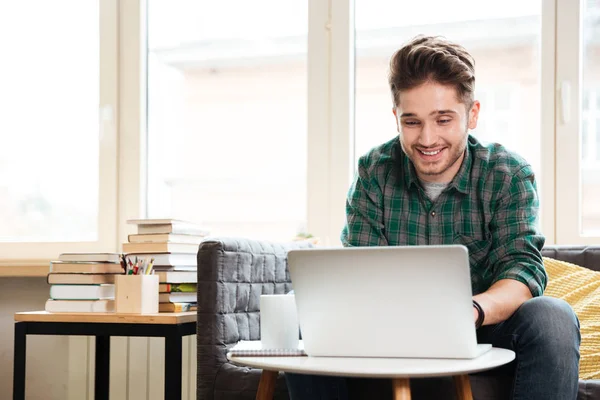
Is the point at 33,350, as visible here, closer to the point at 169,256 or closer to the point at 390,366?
the point at 169,256

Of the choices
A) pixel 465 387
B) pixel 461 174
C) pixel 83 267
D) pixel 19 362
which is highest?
pixel 461 174

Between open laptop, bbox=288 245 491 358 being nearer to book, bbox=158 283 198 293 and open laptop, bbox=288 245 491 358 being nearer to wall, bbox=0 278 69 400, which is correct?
book, bbox=158 283 198 293

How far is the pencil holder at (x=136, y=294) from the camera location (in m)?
2.06

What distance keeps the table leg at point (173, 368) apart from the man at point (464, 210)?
0.49 m

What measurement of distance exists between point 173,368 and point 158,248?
384mm

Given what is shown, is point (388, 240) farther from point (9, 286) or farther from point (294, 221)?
point (9, 286)

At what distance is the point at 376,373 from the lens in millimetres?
1087

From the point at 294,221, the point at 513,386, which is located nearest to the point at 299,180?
the point at 294,221

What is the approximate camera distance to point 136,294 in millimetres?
2064

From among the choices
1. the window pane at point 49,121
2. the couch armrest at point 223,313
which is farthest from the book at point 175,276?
the window pane at point 49,121

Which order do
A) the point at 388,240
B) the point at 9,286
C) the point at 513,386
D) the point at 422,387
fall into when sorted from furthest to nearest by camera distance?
the point at 9,286 < the point at 388,240 < the point at 422,387 < the point at 513,386

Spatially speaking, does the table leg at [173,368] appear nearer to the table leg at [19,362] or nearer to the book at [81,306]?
the book at [81,306]

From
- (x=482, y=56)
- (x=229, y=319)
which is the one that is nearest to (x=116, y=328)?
(x=229, y=319)

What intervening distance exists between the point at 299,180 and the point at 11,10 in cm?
131
